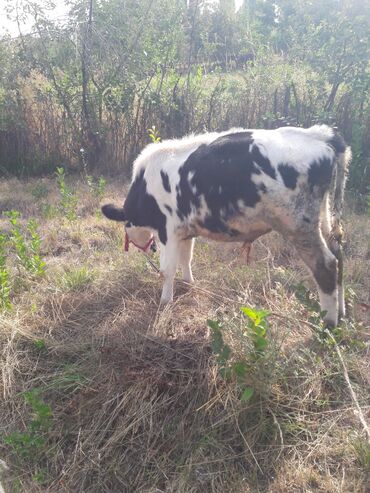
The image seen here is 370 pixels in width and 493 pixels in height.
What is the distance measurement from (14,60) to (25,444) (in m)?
8.88

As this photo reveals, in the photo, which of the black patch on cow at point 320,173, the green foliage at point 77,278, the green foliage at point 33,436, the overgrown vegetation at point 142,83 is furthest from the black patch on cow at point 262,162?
the overgrown vegetation at point 142,83

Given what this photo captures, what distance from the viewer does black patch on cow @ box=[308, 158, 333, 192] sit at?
3.36m

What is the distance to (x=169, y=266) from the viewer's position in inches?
168

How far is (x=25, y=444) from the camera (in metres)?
3.02

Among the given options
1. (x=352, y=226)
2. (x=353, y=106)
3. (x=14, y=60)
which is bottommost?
(x=352, y=226)

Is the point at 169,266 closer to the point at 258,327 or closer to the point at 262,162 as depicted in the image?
the point at 262,162

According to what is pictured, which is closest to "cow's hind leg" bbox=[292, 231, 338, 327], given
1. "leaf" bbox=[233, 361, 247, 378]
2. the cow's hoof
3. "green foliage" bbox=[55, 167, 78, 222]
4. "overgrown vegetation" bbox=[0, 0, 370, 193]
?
"leaf" bbox=[233, 361, 247, 378]

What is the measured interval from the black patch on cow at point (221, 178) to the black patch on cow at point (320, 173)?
1.13 ft

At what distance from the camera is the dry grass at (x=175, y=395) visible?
9.18 feet

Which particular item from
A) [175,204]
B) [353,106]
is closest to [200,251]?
[175,204]

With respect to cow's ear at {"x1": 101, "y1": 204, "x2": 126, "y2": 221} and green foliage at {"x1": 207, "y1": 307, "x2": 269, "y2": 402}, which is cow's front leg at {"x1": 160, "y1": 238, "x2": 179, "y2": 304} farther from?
green foliage at {"x1": 207, "y1": 307, "x2": 269, "y2": 402}

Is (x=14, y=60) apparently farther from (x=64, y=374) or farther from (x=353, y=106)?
(x=64, y=374)

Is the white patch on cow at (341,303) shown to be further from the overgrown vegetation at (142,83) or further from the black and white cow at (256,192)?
the overgrown vegetation at (142,83)

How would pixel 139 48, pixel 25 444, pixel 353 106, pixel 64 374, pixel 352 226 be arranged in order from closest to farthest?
1. pixel 25 444
2. pixel 64 374
3. pixel 352 226
4. pixel 353 106
5. pixel 139 48
